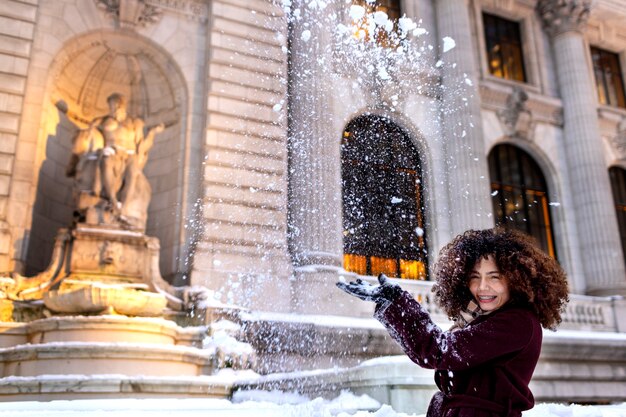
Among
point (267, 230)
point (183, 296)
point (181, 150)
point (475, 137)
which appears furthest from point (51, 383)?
point (475, 137)

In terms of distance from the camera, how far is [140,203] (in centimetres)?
1227

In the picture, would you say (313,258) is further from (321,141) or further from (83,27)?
(83,27)

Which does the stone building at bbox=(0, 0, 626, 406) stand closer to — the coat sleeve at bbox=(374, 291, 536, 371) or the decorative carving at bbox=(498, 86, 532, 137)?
the decorative carving at bbox=(498, 86, 532, 137)

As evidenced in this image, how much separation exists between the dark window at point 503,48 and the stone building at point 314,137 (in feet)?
0.25

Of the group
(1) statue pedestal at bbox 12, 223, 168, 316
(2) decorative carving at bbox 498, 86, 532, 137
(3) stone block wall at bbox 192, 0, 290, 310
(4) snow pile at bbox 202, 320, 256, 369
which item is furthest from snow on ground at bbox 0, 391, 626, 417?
(2) decorative carving at bbox 498, 86, 532, 137

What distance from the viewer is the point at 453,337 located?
7.59ft

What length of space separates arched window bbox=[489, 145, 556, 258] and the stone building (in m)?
0.06

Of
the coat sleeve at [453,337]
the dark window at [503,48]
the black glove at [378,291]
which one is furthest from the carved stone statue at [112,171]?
the dark window at [503,48]

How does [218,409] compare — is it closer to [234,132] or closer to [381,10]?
[234,132]

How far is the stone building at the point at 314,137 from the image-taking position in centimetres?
1290

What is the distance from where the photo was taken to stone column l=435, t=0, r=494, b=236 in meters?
16.8

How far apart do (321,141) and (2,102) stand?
6943mm

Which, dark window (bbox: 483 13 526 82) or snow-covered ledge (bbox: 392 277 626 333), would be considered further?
dark window (bbox: 483 13 526 82)

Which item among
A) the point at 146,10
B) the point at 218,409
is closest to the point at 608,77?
the point at 146,10
